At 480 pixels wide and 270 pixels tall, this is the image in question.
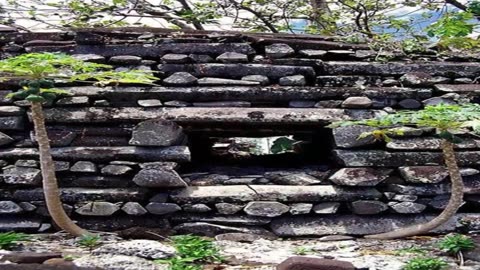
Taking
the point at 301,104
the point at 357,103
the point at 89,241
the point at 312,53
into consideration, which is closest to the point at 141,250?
the point at 89,241

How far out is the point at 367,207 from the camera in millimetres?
3242

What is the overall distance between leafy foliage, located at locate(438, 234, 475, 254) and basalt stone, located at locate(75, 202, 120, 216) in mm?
1952

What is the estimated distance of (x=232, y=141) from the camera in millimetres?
4883

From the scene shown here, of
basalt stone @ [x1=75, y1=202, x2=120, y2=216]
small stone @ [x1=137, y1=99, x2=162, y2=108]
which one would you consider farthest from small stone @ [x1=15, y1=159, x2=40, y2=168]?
small stone @ [x1=137, y1=99, x2=162, y2=108]

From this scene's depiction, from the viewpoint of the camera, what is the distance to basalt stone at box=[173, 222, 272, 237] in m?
3.20

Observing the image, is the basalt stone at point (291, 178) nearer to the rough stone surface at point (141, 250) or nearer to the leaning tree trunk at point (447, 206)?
the leaning tree trunk at point (447, 206)

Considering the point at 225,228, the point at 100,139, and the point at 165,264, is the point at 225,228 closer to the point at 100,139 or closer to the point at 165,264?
the point at 165,264

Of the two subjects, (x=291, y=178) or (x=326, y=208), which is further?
(x=291, y=178)

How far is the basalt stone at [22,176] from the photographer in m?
3.23

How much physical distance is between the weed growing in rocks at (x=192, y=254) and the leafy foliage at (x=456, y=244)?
1239mm

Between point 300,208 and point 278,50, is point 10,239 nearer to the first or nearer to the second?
point 300,208

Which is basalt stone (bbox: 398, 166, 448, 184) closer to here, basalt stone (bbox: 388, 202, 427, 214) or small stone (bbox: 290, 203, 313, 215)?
basalt stone (bbox: 388, 202, 427, 214)

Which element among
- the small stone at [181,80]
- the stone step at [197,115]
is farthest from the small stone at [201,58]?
the stone step at [197,115]

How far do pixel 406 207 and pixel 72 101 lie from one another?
2.31m
